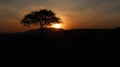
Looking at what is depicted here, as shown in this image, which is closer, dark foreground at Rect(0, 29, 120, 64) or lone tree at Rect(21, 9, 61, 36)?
dark foreground at Rect(0, 29, 120, 64)

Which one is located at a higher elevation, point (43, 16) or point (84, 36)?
point (43, 16)

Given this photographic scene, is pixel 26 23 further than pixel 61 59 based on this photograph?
Yes

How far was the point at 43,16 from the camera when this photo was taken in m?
70.9

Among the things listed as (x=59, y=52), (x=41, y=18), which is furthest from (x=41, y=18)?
A: (x=59, y=52)

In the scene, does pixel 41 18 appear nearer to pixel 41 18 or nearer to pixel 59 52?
pixel 41 18

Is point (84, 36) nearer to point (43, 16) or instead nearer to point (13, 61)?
point (43, 16)

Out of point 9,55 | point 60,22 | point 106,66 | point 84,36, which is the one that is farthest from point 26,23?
point 106,66

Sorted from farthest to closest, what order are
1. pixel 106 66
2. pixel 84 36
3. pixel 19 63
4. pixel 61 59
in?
pixel 84 36, pixel 61 59, pixel 19 63, pixel 106 66

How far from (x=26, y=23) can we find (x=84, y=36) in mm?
26625

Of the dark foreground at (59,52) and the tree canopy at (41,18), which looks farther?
the tree canopy at (41,18)

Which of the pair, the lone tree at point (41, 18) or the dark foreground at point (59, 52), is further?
the lone tree at point (41, 18)

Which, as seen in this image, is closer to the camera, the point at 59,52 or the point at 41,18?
the point at 59,52

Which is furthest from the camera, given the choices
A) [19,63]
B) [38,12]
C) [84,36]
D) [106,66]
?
[38,12]

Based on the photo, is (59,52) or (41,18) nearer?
(59,52)
